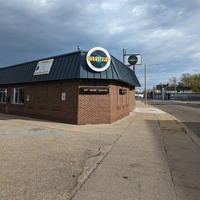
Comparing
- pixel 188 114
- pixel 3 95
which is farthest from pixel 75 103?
pixel 188 114

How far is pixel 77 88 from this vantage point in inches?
504

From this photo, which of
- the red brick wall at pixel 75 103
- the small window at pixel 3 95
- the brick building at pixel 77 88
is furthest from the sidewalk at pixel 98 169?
the small window at pixel 3 95

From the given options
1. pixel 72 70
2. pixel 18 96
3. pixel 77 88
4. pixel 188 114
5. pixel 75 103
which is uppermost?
Answer: pixel 72 70

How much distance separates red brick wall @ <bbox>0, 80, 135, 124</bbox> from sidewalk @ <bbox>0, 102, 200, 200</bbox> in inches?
170

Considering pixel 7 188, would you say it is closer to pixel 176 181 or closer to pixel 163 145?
pixel 176 181

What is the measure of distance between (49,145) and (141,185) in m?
4.27

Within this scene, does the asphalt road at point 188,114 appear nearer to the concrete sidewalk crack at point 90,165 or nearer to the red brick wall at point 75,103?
the red brick wall at point 75,103

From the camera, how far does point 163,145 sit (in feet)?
26.0

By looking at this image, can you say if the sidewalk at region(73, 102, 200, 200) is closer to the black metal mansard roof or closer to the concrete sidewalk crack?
the concrete sidewalk crack

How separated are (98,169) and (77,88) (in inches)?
320

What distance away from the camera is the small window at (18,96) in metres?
17.9

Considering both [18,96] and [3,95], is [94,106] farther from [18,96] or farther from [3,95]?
[3,95]

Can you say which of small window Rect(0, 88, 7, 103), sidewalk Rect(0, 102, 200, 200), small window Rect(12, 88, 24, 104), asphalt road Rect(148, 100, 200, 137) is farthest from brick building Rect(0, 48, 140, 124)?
small window Rect(0, 88, 7, 103)

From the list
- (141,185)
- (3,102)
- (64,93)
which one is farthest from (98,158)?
(3,102)
